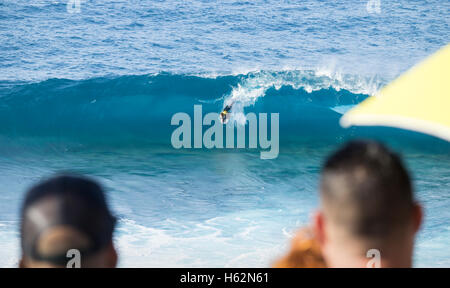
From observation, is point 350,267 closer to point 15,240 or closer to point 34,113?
point 15,240

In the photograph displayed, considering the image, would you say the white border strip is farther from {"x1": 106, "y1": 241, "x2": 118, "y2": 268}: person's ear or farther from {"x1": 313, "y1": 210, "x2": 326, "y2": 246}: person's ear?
{"x1": 106, "y1": 241, "x2": 118, "y2": 268}: person's ear

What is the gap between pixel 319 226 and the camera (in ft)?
3.80

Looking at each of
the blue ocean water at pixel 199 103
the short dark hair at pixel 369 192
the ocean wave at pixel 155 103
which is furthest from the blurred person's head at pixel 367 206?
the ocean wave at pixel 155 103

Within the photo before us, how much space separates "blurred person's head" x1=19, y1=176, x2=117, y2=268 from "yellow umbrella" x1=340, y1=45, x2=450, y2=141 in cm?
69

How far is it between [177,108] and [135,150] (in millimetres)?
2172

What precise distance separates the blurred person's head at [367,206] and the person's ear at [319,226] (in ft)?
0.05

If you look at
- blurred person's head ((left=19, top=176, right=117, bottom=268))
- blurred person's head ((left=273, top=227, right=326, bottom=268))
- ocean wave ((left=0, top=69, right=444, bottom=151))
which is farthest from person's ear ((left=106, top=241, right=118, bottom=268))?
ocean wave ((left=0, top=69, right=444, bottom=151))

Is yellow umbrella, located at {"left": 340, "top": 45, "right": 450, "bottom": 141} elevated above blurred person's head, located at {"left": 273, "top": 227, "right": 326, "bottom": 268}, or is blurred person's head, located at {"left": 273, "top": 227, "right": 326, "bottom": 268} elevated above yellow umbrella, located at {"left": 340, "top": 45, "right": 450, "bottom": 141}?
yellow umbrella, located at {"left": 340, "top": 45, "right": 450, "bottom": 141}

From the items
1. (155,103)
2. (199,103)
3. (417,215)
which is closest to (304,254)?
(417,215)

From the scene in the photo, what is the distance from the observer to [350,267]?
1.14m

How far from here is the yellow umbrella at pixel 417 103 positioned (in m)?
1.38

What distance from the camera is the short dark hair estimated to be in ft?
3.45

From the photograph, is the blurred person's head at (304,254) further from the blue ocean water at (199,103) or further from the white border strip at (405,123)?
the blue ocean water at (199,103)

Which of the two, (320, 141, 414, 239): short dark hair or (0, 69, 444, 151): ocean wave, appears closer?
(320, 141, 414, 239): short dark hair
